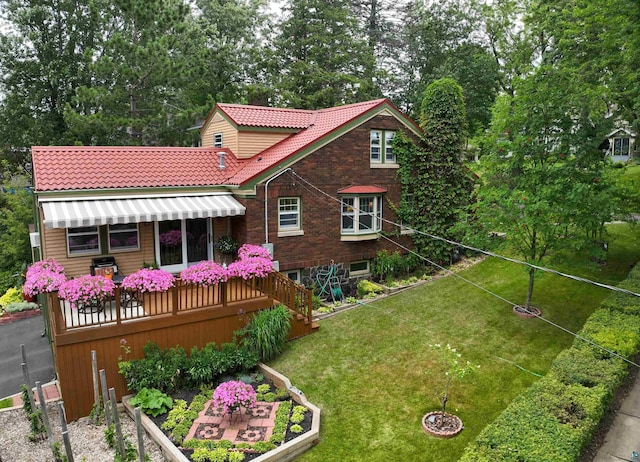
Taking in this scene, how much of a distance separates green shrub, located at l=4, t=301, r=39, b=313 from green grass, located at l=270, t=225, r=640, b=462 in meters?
12.8

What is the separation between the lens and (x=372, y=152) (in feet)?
57.5

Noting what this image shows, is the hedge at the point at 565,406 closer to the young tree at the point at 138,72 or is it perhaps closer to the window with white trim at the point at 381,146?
the window with white trim at the point at 381,146

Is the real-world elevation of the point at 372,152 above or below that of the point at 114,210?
above

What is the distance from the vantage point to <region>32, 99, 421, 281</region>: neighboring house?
1359 cm

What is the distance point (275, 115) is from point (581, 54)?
15725 mm

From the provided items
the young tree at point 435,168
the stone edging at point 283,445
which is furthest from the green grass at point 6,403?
the young tree at point 435,168

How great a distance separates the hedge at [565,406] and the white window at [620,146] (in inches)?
1501

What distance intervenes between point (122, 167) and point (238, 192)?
4042 mm

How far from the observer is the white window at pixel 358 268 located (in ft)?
57.5

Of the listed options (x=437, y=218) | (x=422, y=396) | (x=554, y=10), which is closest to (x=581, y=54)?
(x=554, y=10)

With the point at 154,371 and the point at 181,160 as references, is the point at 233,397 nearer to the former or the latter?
the point at 154,371

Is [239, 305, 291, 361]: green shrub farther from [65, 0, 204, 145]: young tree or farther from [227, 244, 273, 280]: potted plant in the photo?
[65, 0, 204, 145]: young tree

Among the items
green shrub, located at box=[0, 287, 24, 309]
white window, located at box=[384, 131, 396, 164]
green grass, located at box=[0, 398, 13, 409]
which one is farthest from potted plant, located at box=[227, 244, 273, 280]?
green shrub, located at box=[0, 287, 24, 309]

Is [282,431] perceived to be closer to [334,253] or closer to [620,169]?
[334,253]
